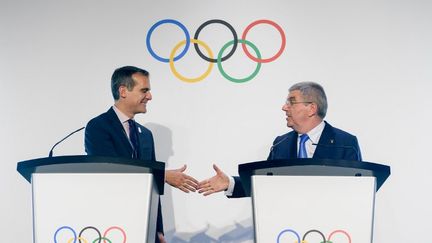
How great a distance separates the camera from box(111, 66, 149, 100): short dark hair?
4203mm

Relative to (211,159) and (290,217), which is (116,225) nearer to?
(290,217)

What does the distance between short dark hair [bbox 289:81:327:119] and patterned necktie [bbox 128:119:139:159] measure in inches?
41.7

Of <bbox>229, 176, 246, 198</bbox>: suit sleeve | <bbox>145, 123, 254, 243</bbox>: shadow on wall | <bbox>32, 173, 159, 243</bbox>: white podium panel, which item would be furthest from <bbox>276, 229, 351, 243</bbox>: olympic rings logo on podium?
<bbox>145, 123, 254, 243</bbox>: shadow on wall

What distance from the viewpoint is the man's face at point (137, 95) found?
414 centimetres

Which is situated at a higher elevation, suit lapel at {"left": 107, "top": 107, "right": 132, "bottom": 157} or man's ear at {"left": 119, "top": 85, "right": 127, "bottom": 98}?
man's ear at {"left": 119, "top": 85, "right": 127, "bottom": 98}

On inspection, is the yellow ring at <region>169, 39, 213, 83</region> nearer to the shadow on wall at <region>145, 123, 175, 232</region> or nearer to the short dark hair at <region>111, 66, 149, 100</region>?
the short dark hair at <region>111, 66, 149, 100</region>

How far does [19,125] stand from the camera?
167 inches

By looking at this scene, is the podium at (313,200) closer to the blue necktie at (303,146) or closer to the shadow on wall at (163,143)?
the blue necktie at (303,146)

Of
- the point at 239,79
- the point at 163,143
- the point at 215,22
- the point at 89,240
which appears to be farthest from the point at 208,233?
the point at 89,240

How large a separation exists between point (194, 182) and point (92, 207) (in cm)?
135

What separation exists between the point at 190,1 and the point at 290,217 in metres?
2.13

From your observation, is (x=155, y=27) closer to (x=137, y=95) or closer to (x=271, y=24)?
(x=137, y=95)

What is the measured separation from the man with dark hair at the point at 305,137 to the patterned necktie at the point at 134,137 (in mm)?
454

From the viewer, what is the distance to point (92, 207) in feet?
8.85
